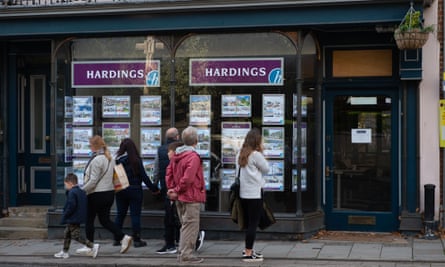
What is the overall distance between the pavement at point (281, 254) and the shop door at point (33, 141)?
187 centimetres

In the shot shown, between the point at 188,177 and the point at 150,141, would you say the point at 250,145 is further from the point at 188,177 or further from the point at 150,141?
the point at 150,141

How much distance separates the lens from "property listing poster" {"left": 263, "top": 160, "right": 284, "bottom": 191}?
11445 millimetres

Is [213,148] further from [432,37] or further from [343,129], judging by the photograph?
[432,37]

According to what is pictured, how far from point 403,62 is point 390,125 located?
120 centimetres

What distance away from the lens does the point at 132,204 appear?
35.5 feet

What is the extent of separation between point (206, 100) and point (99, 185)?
258 cm

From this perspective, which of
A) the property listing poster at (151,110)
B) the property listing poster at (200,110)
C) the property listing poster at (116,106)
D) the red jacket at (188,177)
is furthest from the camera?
the property listing poster at (116,106)

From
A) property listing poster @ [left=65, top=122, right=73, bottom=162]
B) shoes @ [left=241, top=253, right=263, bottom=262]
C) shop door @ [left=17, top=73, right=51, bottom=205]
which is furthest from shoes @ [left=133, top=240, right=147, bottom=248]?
shop door @ [left=17, top=73, right=51, bottom=205]

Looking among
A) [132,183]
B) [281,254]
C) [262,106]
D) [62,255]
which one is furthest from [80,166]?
[281,254]

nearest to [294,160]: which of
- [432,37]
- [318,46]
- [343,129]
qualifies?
[343,129]

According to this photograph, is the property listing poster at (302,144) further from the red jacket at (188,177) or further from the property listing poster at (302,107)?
the red jacket at (188,177)

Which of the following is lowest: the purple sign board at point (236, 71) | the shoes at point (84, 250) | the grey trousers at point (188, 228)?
the shoes at point (84, 250)

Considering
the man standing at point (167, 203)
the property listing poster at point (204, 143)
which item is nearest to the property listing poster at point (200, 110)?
the property listing poster at point (204, 143)

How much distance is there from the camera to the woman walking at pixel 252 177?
9.42m
